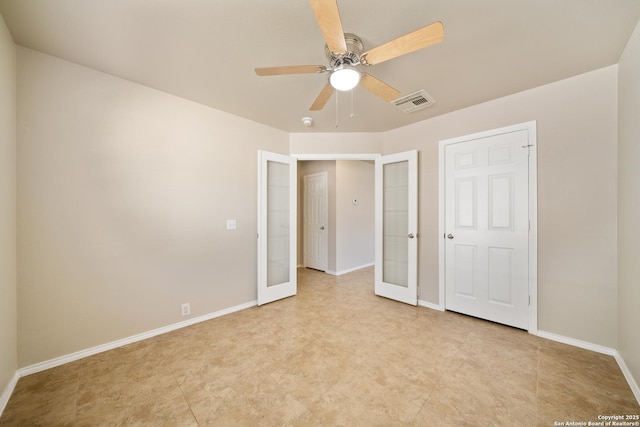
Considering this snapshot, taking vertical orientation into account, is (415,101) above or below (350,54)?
above

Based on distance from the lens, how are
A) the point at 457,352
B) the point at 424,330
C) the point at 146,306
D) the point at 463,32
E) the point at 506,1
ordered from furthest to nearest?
the point at 424,330 → the point at 146,306 → the point at 457,352 → the point at 463,32 → the point at 506,1

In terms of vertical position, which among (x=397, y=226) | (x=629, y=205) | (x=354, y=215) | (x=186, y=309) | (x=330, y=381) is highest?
(x=629, y=205)

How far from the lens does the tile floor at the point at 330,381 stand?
5.00 feet

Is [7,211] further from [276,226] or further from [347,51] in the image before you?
[347,51]

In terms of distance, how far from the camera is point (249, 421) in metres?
1.49

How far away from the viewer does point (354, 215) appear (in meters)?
5.37

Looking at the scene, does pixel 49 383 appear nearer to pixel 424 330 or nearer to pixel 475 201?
pixel 424 330

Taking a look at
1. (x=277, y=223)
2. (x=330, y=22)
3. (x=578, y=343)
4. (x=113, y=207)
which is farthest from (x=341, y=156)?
(x=578, y=343)

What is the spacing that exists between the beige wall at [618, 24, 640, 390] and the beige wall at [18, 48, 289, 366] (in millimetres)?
3671

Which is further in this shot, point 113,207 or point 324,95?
point 113,207

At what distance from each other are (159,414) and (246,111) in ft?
9.76

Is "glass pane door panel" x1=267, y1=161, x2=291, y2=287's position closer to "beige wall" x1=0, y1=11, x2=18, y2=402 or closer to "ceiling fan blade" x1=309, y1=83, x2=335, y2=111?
"ceiling fan blade" x1=309, y1=83, x2=335, y2=111

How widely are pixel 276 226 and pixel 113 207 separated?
1878mm

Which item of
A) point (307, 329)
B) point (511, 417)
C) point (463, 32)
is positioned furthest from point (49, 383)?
point (463, 32)
